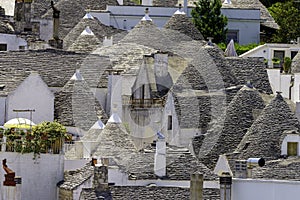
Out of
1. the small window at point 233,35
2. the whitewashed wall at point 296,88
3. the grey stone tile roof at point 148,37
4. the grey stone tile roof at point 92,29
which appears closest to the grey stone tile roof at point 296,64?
the small window at point 233,35

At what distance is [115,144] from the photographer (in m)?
72.9

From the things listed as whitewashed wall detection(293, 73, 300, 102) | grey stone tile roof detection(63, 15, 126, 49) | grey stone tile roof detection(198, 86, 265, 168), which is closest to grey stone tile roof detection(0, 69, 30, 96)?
grey stone tile roof detection(198, 86, 265, 168)

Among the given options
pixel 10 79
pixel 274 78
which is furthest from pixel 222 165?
pixel 274 78

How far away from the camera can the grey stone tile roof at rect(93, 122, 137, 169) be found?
7156 cm

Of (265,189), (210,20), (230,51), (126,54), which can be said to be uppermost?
(210,20)

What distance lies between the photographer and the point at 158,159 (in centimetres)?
6850

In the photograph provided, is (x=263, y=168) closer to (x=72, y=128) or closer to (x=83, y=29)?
(x=72, y=128)

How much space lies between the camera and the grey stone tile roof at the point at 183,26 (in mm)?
92562

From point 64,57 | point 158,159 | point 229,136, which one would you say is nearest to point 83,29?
point 64,57

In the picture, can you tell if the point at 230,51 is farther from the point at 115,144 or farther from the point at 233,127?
the point at 115,144

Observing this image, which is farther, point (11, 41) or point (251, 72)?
point (11, 41)

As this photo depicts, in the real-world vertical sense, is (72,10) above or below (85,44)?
above

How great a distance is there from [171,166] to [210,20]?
34.5 metres

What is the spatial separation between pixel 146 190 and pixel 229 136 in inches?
559
